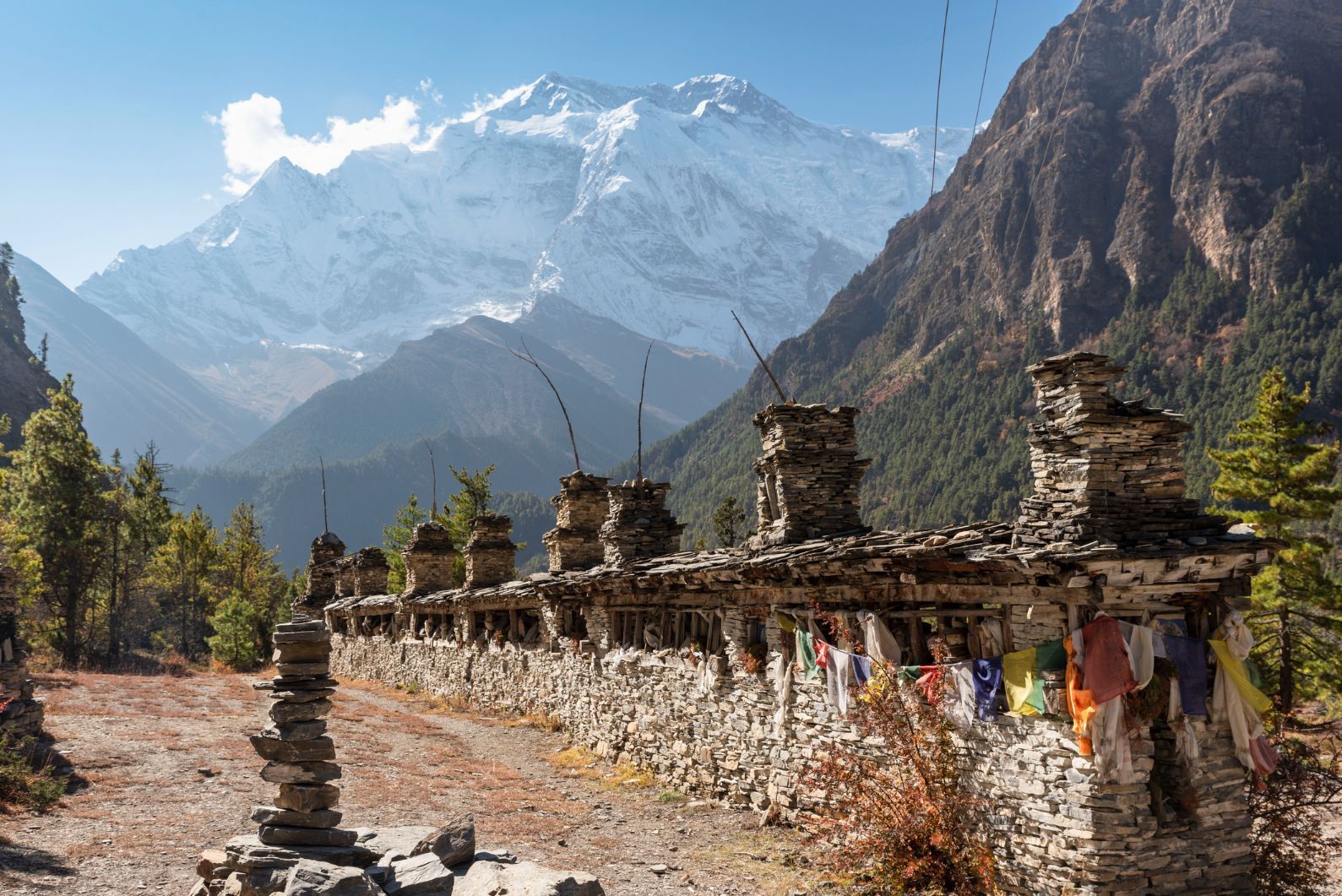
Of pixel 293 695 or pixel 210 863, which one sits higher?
pixel 293 695

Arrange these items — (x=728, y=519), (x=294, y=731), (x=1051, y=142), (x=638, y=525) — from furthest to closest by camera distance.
A: (x=1051, y=142)
(x=728, y=519)
(x=638, y=525)
(x=294, y=731)

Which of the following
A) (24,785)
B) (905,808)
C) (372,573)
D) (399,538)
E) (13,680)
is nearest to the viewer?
(905,808)

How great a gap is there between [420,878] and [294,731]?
1953 mm

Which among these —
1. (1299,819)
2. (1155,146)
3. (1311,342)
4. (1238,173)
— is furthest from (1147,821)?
(1155,146)

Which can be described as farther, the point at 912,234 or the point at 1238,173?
the point at 912,234

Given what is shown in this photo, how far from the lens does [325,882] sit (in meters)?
7.70

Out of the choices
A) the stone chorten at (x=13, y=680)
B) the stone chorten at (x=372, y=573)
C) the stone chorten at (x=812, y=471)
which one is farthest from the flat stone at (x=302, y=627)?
the stone chorten at (x=372, y=573)

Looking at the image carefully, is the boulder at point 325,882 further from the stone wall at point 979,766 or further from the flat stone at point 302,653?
the stone wall at point 979,766

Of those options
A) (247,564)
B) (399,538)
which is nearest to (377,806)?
Result: (399,538)

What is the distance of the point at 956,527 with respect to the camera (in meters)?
10.4

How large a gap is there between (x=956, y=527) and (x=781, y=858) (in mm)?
4413

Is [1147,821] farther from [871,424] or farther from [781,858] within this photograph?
[871,424]

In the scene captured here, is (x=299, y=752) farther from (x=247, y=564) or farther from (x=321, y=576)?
(x=247, y=564)

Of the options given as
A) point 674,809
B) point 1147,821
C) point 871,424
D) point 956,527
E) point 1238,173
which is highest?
point 1238,173
